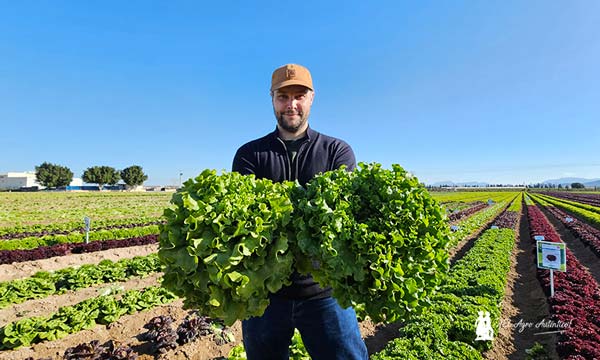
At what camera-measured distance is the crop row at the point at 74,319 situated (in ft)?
21.7

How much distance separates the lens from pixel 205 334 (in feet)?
23.2

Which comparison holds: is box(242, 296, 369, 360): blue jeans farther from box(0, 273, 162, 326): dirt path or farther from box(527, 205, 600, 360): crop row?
box(0, 273, 162, 326): dirt path

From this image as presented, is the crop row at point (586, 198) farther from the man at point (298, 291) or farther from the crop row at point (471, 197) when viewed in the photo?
the man at point (298, 291)

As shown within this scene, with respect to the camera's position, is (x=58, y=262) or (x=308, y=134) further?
(x=58, y=262)

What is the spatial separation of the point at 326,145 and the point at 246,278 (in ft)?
5.65

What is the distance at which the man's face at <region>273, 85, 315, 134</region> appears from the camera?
120 inches

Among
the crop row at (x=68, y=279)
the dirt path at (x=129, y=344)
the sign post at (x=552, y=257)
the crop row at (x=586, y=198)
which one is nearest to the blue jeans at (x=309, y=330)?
the dirt path at (x=129, y=344)

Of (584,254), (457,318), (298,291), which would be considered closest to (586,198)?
(584,254)

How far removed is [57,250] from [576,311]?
743 inches

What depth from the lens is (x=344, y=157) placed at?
10.8 feet

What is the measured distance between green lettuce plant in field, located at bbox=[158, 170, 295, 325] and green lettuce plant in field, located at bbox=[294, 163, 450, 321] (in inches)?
8.1

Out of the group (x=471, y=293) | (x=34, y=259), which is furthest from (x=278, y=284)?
(x=34, y=259)

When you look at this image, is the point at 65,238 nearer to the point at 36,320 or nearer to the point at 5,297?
the point at 5,297

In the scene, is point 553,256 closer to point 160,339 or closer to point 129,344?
point 160,339
